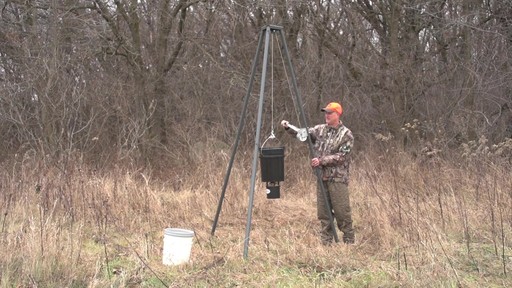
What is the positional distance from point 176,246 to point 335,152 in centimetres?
192

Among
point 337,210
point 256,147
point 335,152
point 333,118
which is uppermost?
point 333,118

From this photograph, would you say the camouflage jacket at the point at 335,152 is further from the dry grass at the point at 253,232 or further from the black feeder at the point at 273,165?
the dry grass at the point at 253,232

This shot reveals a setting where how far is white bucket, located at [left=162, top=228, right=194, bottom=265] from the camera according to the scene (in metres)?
4.49

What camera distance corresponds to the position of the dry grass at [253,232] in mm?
4062

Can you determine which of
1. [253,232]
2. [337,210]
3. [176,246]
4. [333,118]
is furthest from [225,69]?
[176,246]

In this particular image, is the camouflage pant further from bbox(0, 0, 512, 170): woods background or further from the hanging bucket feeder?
bbox(0, 0, 512, 170): woods background

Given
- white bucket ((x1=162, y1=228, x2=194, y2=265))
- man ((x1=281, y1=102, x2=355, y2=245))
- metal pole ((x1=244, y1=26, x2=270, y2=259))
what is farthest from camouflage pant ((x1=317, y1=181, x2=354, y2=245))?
white bucket ((x1=162, y1=228, x2=194, y2=265))

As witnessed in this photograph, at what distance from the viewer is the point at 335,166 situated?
17.4 ft

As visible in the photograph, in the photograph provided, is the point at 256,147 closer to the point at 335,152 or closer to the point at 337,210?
the point at 335,152

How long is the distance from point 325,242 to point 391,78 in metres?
6.88

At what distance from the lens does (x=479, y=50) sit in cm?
1106

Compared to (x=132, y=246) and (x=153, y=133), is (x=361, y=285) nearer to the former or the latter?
(x=132, y=246)

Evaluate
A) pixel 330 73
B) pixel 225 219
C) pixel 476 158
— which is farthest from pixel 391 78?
pixel 225 219

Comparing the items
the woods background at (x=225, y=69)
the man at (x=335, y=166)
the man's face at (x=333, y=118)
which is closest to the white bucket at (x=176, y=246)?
the man at (x=335, y=166)
